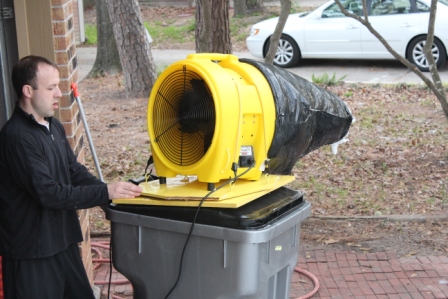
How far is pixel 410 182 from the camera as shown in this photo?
7.15 meters

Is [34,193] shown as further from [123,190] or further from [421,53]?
[421,53]

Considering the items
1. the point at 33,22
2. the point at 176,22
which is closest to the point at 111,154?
the point at 33,22

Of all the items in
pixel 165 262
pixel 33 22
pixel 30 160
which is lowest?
pixel 165 262

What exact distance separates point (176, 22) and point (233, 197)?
18.7 meters

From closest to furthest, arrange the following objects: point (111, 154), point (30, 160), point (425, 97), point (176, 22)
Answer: point (30, 160) < point (111, 154) < point (425, 97) < point (176, 22)

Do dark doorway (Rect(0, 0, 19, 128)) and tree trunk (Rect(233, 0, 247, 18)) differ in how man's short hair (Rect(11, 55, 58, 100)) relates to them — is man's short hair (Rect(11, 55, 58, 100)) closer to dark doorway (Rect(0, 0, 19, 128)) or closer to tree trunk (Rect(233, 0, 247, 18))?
dark doorway (Rect(0, 0, 19, 128))

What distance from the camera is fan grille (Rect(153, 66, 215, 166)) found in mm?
3375

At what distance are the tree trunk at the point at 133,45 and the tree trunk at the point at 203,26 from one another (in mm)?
2469

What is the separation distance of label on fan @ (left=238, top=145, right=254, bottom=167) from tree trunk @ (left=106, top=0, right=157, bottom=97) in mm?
7737

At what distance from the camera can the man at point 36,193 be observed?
3.21 metres

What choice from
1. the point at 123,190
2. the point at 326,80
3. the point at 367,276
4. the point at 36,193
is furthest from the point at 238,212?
the point at 326,80

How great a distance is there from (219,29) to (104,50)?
5.42 m

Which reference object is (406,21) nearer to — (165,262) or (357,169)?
(357,169)

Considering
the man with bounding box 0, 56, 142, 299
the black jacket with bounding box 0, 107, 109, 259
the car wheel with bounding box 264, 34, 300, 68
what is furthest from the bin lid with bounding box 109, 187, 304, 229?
the car wheel with bounding box 264, 34, 300, 68
